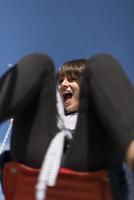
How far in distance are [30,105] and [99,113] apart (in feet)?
0.35

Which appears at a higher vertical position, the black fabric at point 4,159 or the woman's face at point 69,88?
the woman's face at point 69,88

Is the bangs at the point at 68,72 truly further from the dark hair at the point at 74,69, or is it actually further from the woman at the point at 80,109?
the woman at the point at 80,109

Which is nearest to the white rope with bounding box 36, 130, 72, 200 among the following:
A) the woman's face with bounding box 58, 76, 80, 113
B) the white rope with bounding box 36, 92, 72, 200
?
the white rope with bounding box 36, 92, 72, 200

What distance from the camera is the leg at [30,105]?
1.63 feet

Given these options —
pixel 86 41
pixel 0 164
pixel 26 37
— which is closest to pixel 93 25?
pixel 86 41

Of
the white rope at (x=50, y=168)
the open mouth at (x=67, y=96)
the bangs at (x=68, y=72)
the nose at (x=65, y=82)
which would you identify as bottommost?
the white rope at (x=50, y=168)

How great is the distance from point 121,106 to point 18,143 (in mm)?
163

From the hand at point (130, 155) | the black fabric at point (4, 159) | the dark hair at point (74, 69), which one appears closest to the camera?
the hand at point (130, 155)

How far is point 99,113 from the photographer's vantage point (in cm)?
48

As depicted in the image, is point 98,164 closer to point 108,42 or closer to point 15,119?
point 15,119

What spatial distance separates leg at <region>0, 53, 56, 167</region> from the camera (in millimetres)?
498

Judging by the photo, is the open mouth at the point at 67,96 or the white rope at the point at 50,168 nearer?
the white rope at the point at 50,168

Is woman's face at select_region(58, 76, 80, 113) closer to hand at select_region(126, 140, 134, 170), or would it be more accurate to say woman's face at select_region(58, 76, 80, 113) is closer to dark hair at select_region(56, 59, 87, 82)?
dark hair at select_region(56, 59, 87, 82)

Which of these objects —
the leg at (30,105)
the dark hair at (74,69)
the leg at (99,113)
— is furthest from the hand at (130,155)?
the dark hair at (74,69)
